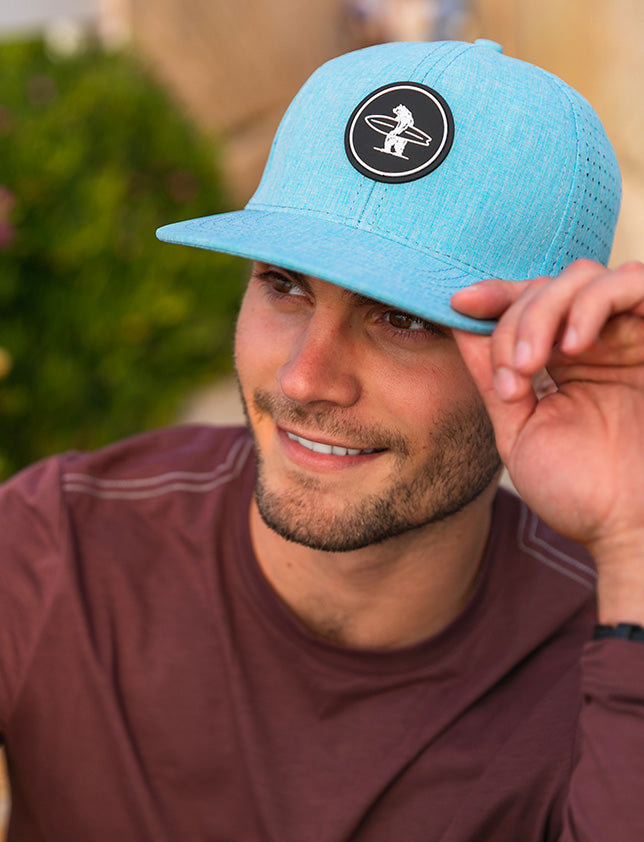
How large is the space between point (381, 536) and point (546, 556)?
1.72ft

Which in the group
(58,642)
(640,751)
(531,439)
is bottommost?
(58,642)

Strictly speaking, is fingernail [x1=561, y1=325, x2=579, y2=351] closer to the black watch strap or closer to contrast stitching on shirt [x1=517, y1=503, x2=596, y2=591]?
the black watch strap

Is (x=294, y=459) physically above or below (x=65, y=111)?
below

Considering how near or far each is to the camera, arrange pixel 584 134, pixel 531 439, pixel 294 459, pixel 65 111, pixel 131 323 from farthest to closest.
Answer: pixel 65 111
pixel 131 323
pixel 294 459
pixel 584 134
pixel 531 439

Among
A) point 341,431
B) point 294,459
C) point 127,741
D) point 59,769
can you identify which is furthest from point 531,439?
point 59,769

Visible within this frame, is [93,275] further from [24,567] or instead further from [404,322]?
[404,322]

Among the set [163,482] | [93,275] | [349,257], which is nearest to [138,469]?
[163,482]

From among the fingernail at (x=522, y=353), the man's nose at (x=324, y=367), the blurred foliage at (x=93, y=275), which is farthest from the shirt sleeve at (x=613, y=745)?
the blurred foliage at (x=93, y=275)

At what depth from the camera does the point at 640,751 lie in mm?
1457

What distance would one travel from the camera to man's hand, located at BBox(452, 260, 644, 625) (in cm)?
147

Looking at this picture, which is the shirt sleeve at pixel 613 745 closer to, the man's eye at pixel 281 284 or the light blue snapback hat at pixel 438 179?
the light blue snapback hat at pixel 438 179

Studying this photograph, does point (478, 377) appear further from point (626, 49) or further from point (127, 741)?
point (626, 49)

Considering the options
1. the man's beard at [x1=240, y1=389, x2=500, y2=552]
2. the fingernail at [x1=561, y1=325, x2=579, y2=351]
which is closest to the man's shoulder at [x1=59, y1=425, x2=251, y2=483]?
the man's beard at [x1=240, y1=389, x2=500, y2=552]

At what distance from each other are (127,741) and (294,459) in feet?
2.22
